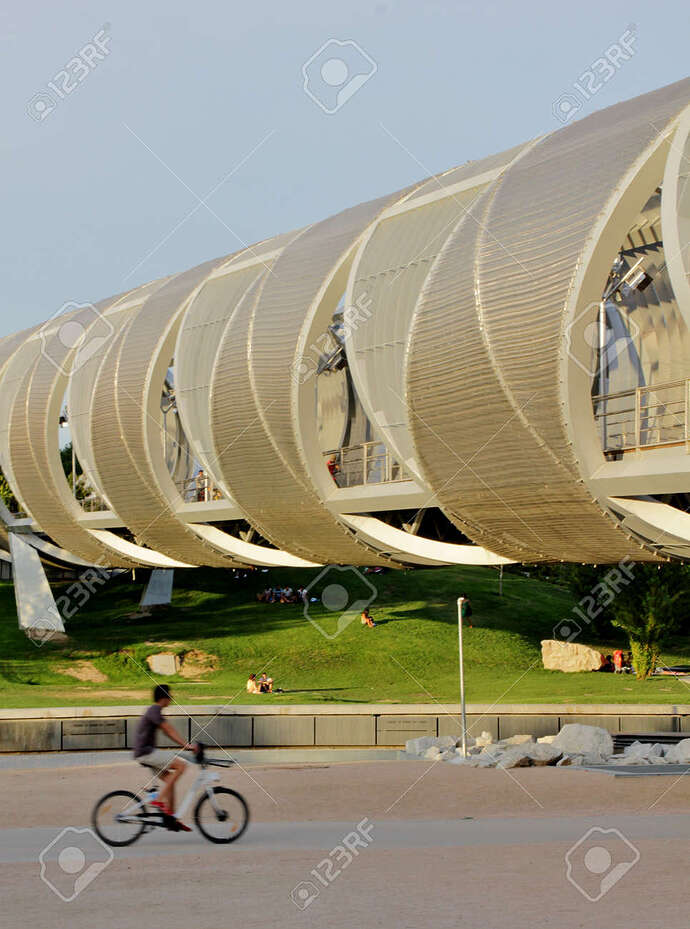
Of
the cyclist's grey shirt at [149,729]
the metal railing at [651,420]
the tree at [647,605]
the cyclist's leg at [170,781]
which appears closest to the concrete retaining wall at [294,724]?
the metal railing at [651,420]

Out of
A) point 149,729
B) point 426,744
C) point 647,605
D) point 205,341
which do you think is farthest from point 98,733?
point 647,605

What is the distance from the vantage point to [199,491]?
34.9m

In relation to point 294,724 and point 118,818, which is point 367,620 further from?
point 118,818

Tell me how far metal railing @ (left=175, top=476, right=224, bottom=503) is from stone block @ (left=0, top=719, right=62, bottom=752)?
879 centimetres

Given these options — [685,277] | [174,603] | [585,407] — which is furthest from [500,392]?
[174,603]

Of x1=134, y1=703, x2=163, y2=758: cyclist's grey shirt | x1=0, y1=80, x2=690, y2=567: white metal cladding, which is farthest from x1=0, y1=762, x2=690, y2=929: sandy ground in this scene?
x1=0, y1=80, x2=690, y2=567: white metal cladding

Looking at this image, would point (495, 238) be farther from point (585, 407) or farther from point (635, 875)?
point (635, 875)

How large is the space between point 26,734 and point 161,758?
13.8 meters

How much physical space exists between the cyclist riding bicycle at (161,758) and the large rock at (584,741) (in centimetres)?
1217

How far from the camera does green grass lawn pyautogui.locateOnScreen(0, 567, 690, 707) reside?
3575 centimetres

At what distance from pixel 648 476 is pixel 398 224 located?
30.5 ft

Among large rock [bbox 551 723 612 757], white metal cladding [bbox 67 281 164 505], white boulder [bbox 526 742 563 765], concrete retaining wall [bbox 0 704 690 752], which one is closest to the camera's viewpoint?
white boulder [bbox 526 742 563 765]

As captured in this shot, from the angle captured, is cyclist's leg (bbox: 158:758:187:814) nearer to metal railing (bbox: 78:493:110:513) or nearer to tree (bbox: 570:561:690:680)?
tree (bbox: 570:561:690:680)

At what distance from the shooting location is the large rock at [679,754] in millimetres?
20984
